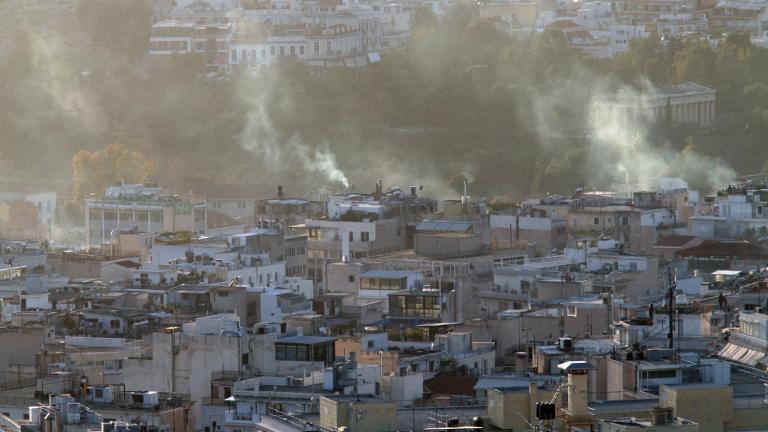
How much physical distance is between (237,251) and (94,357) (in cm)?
1418

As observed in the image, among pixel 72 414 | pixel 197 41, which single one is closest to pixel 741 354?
pixel 72 414

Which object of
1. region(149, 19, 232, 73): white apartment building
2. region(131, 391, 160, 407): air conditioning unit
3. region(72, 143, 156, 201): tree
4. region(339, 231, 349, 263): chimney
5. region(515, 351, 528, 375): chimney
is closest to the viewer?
region(131, 391, 160, 407): air conditioning unit

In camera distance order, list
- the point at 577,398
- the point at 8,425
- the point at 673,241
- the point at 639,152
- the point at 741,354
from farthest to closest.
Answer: the point at 639,152 < the point at 673,241 < the point at 741,354 < the point at 8,425 < the point at 577,398

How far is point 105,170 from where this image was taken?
84875 mm

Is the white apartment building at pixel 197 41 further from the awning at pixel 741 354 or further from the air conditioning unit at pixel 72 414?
the air conditioning unit at pixel 72 414

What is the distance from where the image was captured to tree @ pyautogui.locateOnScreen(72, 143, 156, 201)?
8388 cm

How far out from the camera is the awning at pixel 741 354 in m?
36.9

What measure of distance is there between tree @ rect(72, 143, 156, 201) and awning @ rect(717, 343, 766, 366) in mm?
45622

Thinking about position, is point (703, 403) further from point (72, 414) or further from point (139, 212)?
point (139, 212)

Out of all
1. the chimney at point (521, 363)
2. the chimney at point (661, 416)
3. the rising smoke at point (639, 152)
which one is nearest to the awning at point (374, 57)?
the rising smoke at point (639, 152)

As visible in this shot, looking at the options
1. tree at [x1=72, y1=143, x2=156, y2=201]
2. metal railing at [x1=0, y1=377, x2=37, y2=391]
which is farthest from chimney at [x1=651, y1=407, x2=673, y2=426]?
tree at [x1=72, y1=143, x2=156, y2=201]

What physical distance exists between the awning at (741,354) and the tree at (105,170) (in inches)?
1796

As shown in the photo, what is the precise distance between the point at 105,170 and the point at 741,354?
48658 millimetres

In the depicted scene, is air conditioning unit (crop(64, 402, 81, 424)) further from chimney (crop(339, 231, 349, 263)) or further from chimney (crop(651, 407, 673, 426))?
chimney (crop(339, 231, 349, 263))
